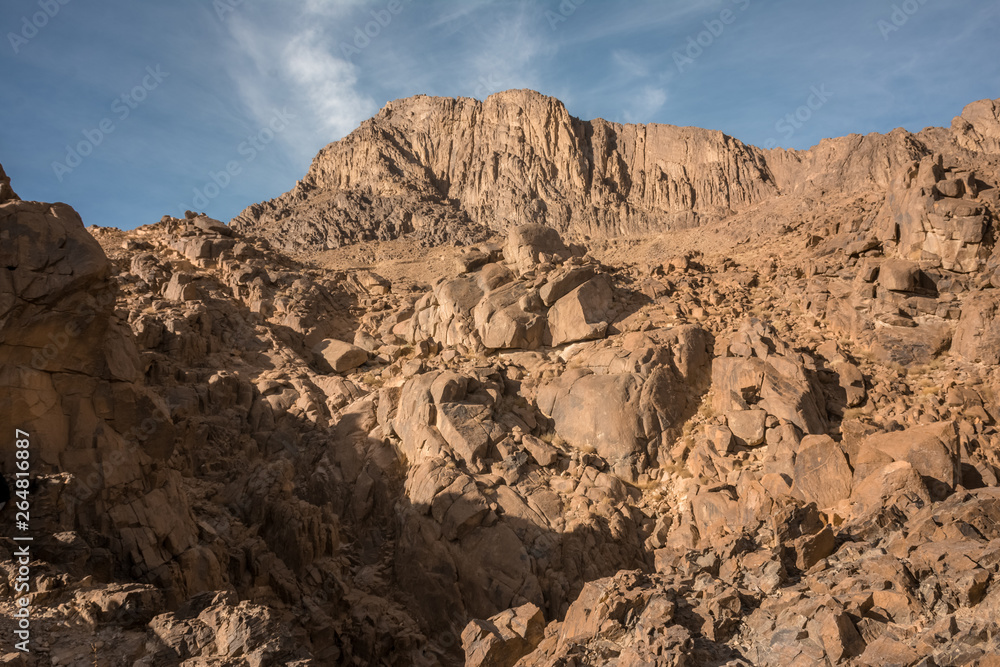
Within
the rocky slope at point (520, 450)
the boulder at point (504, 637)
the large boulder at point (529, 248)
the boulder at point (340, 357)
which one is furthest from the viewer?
the large boulder at point (529, 248)

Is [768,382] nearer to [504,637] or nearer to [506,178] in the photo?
[504,637]


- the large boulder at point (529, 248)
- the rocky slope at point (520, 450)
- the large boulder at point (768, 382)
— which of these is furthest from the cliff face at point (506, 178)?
the large boulder at point (768, 382)

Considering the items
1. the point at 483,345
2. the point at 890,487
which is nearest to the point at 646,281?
the point at 483,345

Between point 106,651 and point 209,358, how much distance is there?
16.3 m

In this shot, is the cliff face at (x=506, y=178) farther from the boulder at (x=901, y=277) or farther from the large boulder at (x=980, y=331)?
the large boulder at (x=980, y=331)

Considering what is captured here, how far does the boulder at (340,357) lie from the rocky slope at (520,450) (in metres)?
0.17

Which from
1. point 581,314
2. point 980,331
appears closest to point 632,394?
point 581,314

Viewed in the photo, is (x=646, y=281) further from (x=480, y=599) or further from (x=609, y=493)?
(x=480, y=599)

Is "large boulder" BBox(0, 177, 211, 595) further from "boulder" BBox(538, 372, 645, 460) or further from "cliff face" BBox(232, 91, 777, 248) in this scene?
"cliff face" BBox(232, 91, 777, 248)

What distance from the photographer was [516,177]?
6003 cm

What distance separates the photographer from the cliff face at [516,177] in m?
54.6

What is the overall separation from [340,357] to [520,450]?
32.6 ft

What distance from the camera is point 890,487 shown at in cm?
1540

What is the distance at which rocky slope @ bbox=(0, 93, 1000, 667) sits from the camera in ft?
37.5
